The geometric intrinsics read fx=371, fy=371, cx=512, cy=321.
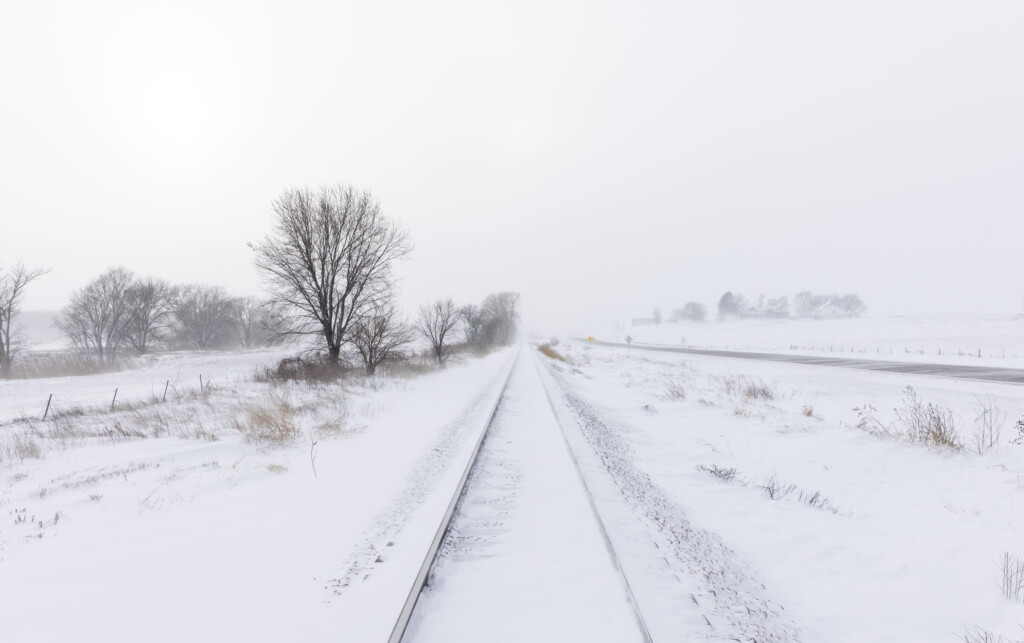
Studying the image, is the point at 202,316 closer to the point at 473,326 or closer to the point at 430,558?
the point at 473,326

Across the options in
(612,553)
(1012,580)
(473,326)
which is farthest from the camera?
(473,326)

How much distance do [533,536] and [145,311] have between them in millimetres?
62916

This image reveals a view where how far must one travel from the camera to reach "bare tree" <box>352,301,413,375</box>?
66.9 ft

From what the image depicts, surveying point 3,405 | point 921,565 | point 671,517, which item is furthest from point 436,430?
point 3,405

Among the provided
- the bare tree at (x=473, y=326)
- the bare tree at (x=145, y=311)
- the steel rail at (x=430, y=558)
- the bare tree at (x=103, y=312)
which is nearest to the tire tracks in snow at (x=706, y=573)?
the steel rail at (x=430, y=558)

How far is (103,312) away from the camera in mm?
41625

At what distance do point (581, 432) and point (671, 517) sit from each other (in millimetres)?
3958

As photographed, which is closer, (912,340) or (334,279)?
(334,279)

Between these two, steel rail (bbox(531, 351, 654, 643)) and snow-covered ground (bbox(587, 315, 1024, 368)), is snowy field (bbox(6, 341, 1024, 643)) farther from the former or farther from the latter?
snow-covered ground (bbox(587, 315, 1024, 368))

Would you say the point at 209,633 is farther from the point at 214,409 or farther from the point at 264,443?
the point at 214,409

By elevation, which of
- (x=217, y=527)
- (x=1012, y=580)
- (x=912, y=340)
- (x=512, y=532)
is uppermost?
(x=217, y=527)

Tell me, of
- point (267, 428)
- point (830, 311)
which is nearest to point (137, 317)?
point (267, 428)

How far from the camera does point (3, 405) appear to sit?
1387 centimetres

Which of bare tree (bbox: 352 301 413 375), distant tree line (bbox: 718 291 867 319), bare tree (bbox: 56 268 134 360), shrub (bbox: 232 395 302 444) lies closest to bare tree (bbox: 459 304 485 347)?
bare tree (bbox: 352 301 413 375)
